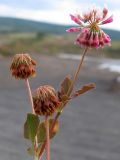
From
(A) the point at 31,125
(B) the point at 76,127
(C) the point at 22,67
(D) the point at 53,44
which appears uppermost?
(C) the point at 22,67

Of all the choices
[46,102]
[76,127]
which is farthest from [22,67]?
[76,127]

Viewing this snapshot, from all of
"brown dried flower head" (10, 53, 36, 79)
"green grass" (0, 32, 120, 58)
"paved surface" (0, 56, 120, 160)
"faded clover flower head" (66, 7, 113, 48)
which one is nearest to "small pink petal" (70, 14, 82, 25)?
"faded clover flower head" (66, 7, 113, 48)

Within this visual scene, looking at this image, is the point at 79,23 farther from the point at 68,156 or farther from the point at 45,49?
the point at 45,49

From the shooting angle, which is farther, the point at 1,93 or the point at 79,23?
the point at 1,93

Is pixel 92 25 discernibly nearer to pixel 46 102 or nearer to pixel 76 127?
pixel 46 102

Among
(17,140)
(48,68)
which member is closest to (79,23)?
(17,140)

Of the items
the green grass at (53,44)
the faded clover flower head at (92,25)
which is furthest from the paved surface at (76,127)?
the green grass at (53,44)

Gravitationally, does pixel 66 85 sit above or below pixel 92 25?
below
